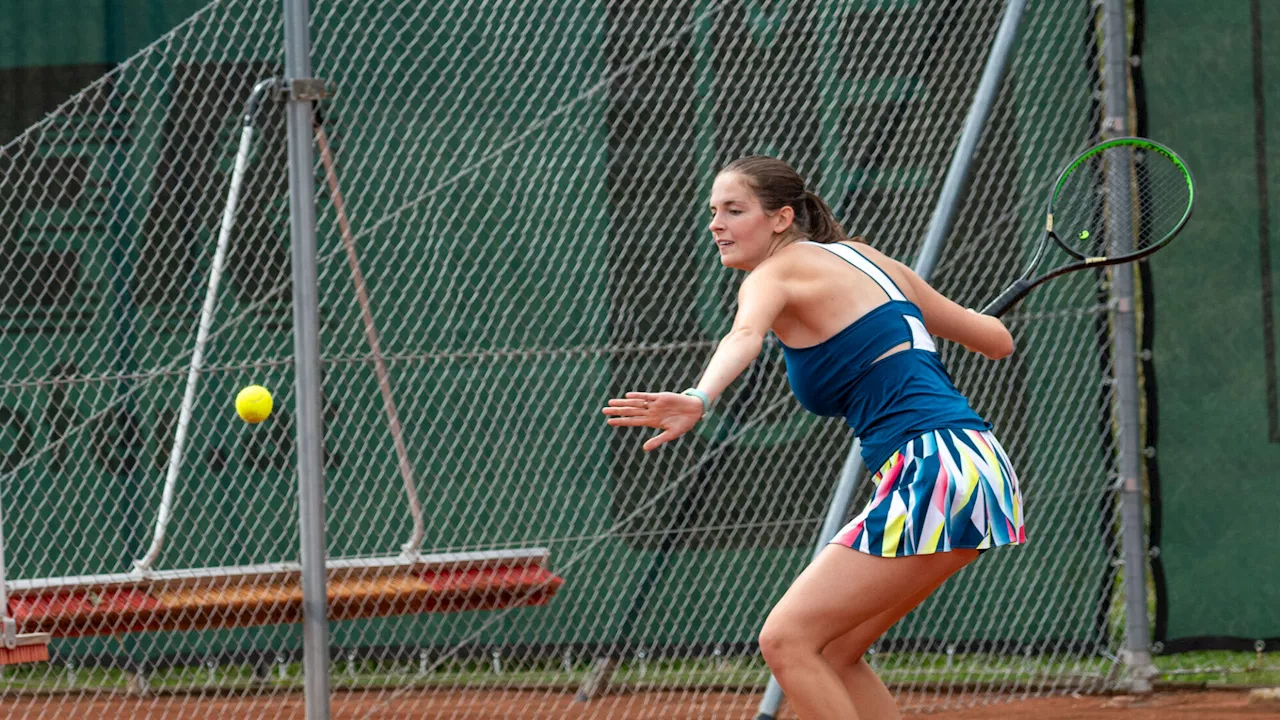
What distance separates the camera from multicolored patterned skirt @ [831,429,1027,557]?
262 cm

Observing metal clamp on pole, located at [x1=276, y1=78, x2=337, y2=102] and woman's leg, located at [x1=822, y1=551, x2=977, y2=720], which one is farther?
metal clamp on pole, located at [x1=276, y1=78, x2=337, y2=102]

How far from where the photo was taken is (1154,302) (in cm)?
512

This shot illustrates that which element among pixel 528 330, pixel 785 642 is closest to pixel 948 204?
pixel 528 330

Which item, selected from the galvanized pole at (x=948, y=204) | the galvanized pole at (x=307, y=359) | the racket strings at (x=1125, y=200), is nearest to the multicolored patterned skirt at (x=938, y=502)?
the galvanized pole at (x=948, y=204)

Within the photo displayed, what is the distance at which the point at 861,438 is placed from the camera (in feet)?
9.21

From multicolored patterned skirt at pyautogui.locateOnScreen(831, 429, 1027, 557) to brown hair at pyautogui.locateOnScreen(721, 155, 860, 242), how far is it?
553mm

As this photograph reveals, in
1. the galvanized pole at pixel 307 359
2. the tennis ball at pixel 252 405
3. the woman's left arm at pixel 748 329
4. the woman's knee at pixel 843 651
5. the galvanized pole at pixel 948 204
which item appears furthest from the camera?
the tennis ball at pixel 252 405

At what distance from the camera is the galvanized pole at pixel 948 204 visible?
13.2ft

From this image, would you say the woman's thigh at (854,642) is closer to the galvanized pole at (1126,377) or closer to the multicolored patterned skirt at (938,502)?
the multicolored patterned skirt at (938,502)

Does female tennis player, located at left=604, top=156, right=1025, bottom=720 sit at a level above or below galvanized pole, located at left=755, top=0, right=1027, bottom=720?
below

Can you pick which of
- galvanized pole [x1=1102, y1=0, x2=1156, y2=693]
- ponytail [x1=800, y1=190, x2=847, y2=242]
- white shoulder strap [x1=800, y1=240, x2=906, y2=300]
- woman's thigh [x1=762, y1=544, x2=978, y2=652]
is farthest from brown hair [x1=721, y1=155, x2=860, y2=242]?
galvanized pole [x1=1102, y1=0, x2=1156, y2=693]

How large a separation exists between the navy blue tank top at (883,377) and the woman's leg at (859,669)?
34 centimetres

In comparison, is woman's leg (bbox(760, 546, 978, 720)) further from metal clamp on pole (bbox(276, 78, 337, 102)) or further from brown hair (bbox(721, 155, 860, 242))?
metal clamp on pole (bbox(276, 78, 337, 102))

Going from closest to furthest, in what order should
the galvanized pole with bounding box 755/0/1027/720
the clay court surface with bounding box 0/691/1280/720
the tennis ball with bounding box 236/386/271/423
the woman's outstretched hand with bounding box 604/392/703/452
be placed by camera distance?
1. the woman's outstretched hand with bounding box 604/392/703/452
2. the galvanized pole with bounding box 755/0/1027/720
3. the tennis ball with bounding box 236/386/271/423
4. the clay court surface with bounding box 0/691/1280/720
